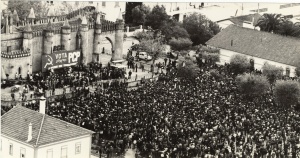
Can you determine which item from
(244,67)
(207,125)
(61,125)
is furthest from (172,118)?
(244,67)

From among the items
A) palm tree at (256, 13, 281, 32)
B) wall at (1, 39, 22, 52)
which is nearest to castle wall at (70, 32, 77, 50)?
wall at (1, 39, 22, 52)

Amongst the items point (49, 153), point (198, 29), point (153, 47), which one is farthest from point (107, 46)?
point (49, 153)

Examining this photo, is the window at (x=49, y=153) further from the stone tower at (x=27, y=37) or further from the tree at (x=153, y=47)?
the tree at (x=153, y=47)

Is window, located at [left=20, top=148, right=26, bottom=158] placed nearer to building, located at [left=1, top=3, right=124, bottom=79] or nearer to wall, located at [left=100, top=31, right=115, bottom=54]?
building, located at [left=1, top=3, right=124, bottom=79]

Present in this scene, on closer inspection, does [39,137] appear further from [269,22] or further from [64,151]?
[269,22]

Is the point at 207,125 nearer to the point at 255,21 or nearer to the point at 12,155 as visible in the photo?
the point at 12,155

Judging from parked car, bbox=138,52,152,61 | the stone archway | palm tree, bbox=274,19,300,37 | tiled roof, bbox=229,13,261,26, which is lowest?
parked car, bbox=138,52,152,61
